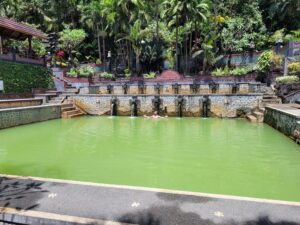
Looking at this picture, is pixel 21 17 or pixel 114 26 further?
pixel 21 17

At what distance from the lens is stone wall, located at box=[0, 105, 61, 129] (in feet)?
43.4

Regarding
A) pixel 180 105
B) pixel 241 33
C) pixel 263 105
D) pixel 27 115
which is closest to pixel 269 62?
pixel 263 105

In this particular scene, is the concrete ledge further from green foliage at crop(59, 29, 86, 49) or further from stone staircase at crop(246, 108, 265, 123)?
green foliage at crop(59, 29, 86, 49)

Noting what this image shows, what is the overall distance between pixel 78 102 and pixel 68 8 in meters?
22.9

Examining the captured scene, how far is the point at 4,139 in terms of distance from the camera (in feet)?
35.4

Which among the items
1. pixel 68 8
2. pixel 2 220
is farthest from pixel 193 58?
pixel 2 220

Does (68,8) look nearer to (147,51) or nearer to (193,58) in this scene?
(147,51)

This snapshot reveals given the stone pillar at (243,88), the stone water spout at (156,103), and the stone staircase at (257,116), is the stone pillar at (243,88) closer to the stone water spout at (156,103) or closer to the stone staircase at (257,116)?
the stone staircase at (257,116)

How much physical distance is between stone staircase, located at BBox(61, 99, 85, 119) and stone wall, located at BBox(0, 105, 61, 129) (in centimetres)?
32

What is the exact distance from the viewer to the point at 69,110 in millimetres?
18062

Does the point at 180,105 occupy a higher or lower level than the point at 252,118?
higher

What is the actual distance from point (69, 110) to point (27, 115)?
11.7 ft

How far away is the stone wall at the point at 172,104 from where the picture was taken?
16.4 m

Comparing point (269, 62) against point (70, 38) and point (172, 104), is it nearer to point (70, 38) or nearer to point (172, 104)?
point (172, 104)
